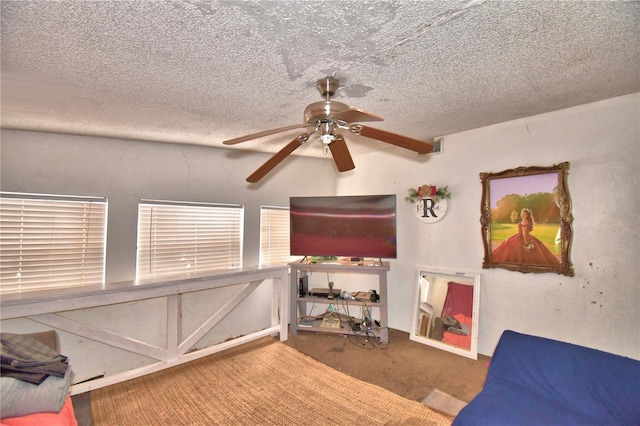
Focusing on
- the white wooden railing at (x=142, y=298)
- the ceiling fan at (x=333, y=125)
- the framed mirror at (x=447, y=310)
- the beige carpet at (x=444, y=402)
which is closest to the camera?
the ceiling fan at (x=333, y=125)

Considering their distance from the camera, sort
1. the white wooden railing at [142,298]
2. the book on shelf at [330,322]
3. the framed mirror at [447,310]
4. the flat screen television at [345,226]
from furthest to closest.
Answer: the book on shelf at [330,322] < the flat screen television at [345,226] < the framed mirror at [447,310] < the white wooden railing at [142,298]

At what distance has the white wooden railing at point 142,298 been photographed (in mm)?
1974

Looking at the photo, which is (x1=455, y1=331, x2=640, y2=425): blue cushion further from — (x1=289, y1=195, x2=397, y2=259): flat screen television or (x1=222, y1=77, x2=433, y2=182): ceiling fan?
(x1=289, y1=195, x2=397, y2=259): flat screen television

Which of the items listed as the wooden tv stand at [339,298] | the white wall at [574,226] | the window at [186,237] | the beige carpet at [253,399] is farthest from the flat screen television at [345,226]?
the beige carpet at [253,399]

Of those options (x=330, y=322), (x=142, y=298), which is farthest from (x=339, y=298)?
(x=142, y=298)

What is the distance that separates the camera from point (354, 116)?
1487 millimetres

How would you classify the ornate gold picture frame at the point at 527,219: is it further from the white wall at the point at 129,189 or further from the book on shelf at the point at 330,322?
the white wall at the point at 129,189

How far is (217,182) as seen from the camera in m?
3.39

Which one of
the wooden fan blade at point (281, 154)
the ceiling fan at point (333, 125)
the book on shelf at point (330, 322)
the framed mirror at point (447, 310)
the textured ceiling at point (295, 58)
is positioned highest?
the textured ceiling at point (295, 58)

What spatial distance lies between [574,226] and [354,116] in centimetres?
229

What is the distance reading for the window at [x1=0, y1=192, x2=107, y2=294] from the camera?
231 centimetres

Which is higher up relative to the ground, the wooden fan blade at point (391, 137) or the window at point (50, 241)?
the wooden fan blade at point (391, 137)

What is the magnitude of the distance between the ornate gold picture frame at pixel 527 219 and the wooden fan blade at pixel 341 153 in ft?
5.46

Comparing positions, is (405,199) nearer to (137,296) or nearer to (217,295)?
(217,295)
